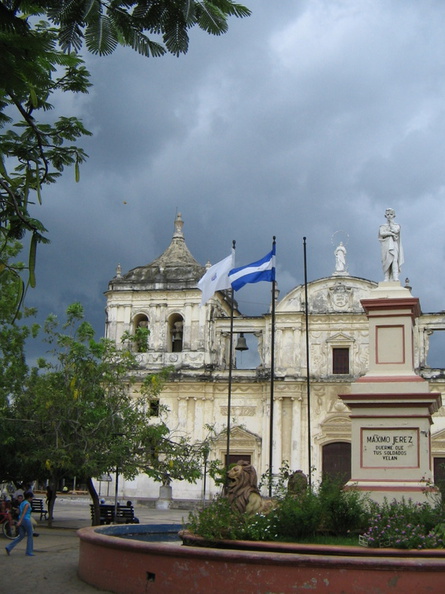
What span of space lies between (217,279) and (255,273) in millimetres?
938

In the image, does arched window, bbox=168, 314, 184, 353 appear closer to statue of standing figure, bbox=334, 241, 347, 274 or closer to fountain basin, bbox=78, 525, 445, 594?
statue of standing figure, bbox=334, 241, 347, 274

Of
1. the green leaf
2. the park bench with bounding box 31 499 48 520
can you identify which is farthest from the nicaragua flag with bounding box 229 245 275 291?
the green leaf

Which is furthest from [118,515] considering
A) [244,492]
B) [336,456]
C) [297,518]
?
[336,456]

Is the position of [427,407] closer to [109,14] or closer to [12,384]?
[109,14]

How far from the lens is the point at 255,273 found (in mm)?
18031

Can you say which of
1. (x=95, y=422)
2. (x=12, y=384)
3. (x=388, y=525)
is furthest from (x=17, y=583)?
(x=12, y=384)

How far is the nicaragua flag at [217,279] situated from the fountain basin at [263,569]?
963 centimetres

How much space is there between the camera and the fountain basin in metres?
7.30

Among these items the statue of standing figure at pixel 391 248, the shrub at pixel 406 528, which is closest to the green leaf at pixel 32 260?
the shrub at pixel 406 528

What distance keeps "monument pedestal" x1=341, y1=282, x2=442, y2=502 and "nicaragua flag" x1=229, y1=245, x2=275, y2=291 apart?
200 inches

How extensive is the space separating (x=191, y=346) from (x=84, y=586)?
24422mm

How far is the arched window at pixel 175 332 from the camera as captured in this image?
1374 inches

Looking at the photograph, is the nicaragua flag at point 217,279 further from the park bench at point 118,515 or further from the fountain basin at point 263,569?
the fountain basin at point 263,569

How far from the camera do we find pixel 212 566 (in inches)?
307
